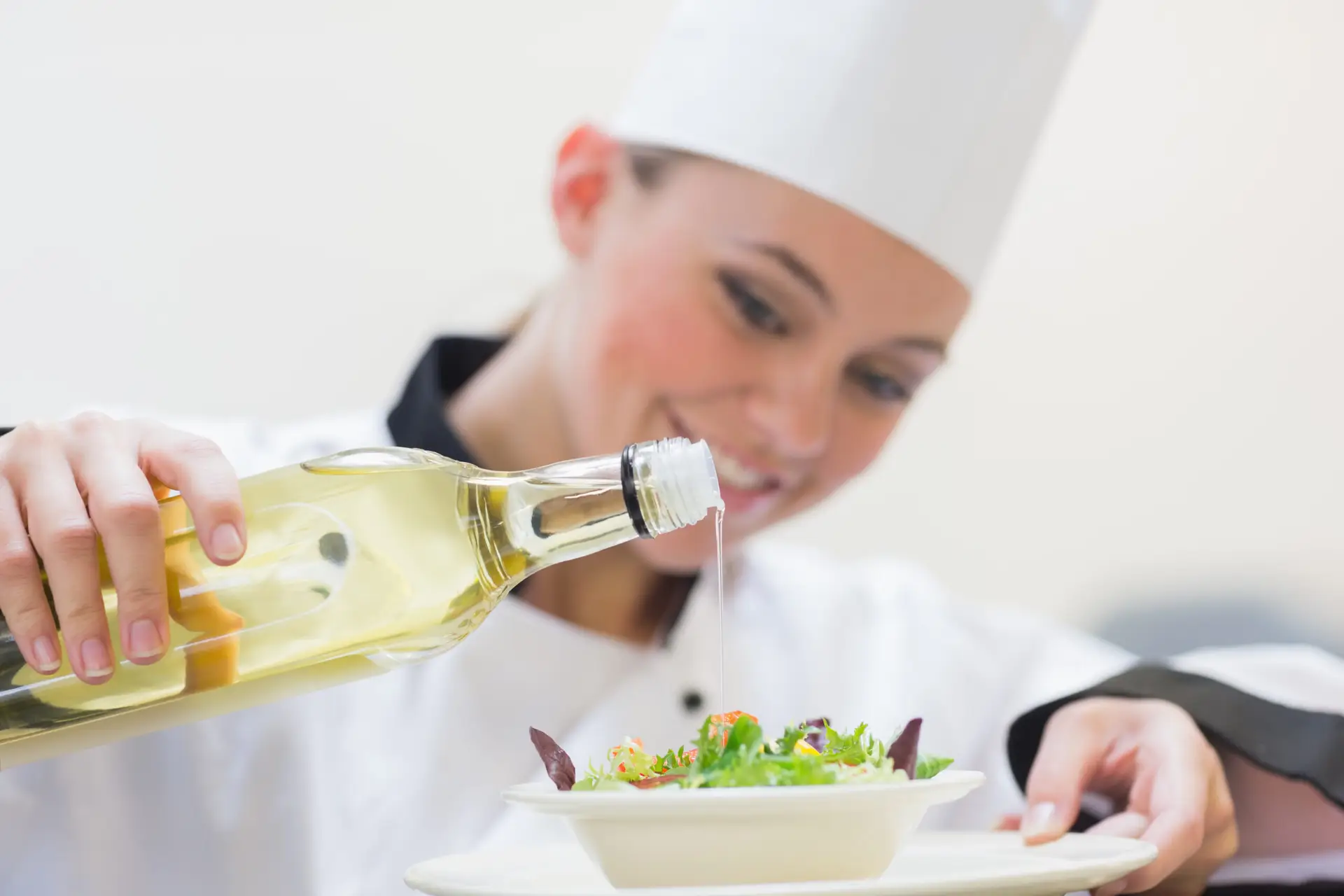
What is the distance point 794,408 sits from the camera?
111cm

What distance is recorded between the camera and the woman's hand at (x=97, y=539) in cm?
56

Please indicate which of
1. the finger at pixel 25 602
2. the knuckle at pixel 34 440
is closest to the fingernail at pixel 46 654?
the finger at pixel 25 602

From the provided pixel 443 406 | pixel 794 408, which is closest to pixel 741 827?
pixel 794 408

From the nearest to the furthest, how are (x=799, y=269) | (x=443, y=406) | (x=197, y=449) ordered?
(x=197, y=449), (x=799, y=269), (x=443, y=406)

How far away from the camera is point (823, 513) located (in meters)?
2.21

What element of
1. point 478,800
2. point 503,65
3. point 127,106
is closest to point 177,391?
point 127,106

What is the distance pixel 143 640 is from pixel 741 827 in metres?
0.28

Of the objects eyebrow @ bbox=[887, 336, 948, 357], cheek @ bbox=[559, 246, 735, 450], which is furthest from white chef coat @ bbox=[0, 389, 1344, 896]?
eyebrow @ bbox=[887, 336, 948, 357]

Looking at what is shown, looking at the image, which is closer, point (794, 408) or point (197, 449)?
point (197, 449)

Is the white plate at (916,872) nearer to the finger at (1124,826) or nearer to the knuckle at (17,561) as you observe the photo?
the finger at (1124,826)

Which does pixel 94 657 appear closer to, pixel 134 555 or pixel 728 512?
pixel 134 555

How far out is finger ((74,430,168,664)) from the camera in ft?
1.83

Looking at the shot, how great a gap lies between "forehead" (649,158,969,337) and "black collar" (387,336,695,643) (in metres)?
0.31

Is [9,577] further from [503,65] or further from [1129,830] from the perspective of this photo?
[503,65]
